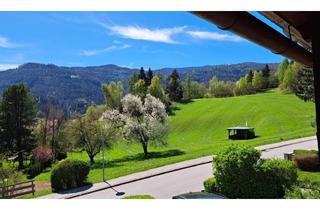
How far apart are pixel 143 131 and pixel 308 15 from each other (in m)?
32.5

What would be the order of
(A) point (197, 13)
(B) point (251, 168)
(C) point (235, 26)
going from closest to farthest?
1. (A) point (197, 13)
2. (C) point (235, 26)
3. (B) point (251, 168)

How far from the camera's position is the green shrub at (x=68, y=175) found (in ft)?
71.9

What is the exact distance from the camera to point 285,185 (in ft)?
46.6

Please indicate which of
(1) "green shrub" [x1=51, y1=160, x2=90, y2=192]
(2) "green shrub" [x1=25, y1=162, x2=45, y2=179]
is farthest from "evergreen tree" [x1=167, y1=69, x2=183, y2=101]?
(1) "green shrub" [x1=51, y1=160, x2=90, y2=192]

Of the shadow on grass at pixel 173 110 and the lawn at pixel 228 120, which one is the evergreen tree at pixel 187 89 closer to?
the lawn at pixel 228 120

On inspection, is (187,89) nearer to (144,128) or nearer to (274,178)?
(144,128)

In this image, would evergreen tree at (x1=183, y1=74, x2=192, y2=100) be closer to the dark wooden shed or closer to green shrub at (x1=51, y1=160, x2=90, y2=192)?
the dark wooden shed

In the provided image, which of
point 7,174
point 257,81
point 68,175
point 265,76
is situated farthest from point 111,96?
point 7,174

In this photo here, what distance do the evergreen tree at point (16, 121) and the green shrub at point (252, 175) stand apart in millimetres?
31630

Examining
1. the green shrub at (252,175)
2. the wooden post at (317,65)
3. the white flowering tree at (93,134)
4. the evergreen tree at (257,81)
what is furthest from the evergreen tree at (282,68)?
the wooden post at (317,65)

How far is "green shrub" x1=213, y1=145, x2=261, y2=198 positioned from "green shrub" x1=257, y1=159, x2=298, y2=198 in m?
0.24

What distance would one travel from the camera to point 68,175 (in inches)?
868

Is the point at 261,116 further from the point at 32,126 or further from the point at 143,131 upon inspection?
the point at 32,126
